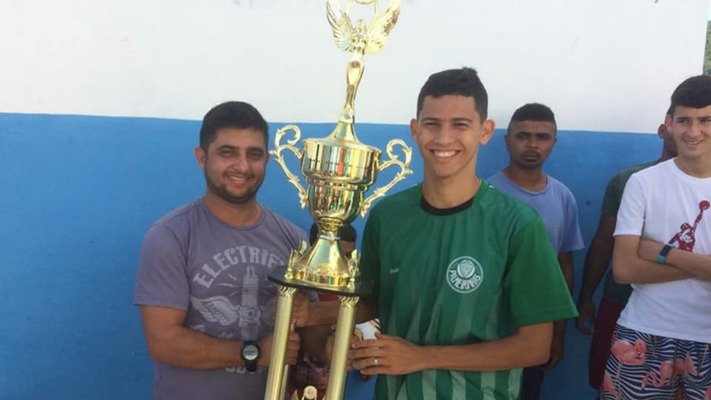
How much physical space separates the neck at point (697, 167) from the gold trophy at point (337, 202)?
51.6 inches

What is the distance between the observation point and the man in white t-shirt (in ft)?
7.48

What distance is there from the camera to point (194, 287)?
5.66 ft

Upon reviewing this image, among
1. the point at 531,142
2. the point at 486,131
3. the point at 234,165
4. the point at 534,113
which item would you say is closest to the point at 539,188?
the point at 531,142

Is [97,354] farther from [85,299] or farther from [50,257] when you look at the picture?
[50,257]

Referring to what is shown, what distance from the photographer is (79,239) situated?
95.3 inches

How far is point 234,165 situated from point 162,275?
1.15ft

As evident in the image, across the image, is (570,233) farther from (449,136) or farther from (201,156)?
(201,156)

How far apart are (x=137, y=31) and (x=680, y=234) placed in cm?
211

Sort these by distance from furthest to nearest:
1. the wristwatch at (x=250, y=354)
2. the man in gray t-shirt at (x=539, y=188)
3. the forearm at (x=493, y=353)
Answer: the man in gray t-shirt at (x=539, y=188), the wristwatch at (x=250, y=354), the forearm at (x=493, y=353)

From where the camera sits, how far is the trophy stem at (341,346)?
1.53 metres

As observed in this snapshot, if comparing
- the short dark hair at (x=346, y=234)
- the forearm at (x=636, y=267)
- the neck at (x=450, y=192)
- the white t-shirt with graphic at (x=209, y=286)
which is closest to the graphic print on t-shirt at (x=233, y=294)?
the white t-shirt with graphic at (x=209, y=286)

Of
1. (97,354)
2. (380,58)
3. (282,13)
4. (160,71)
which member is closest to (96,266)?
(97,354)

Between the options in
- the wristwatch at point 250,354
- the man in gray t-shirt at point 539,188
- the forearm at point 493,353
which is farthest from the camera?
the man in gray t-shirt at point 539,188

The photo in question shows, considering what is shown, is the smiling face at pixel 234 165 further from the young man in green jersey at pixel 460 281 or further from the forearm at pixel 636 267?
the forearm at pixel 636 267
